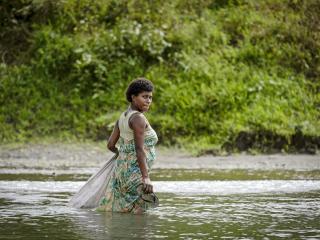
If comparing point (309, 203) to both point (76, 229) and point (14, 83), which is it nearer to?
point (76, 229)

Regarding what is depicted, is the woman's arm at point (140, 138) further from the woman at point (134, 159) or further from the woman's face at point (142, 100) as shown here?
the woman's face at point (142, 100)

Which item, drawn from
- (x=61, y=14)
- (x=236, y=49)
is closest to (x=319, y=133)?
(x=236, y=49)

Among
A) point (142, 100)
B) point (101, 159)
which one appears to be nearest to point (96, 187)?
point (142, 100)

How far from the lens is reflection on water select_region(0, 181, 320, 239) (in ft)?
25.2

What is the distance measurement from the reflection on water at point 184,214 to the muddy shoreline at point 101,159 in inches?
97.0

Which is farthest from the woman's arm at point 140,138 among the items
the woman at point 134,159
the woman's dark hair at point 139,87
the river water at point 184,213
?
the river water at point 184,213

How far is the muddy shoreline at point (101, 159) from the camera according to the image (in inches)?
566

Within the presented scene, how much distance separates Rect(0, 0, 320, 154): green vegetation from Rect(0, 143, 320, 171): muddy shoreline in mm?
525

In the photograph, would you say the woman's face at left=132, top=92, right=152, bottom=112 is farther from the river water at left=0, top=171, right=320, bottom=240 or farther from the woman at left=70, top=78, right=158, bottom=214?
the river water at left=0, top=171, right=320, bottom=240

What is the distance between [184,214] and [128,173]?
0.73 meters

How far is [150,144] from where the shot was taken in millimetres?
8867

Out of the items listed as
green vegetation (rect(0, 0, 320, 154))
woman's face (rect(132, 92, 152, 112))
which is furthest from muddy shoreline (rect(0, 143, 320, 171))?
woman's face (rect(132, 92, 152, 112))

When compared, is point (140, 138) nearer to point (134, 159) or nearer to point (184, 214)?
point (134, 159)

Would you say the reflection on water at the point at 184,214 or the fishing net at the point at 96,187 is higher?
the fishing net at the point at 96,187
